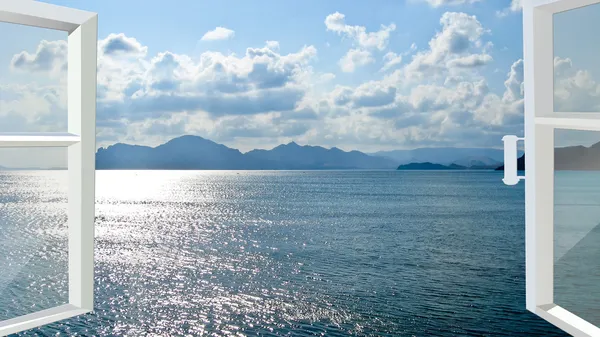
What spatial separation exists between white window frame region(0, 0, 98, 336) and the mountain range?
45.0 meters

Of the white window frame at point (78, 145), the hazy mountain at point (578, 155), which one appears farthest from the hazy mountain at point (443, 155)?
the white window frame at point (78, 145)

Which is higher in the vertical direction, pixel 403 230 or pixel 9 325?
pixel 9 325

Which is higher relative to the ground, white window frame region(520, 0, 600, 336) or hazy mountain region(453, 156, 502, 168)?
hazy mountain region(453, 156, 502, 168)

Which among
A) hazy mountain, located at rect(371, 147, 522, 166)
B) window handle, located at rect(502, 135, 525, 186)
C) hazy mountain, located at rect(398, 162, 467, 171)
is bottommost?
window handle, located at rect(502, 135, 525, 186)

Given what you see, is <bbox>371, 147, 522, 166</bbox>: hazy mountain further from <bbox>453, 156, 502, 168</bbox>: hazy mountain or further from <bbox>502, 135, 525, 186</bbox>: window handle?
<bbox>502, 135, 525, 186</bbox>: window handle

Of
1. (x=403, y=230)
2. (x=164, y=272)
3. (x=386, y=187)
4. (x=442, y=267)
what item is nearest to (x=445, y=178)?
(x=386, y=187)

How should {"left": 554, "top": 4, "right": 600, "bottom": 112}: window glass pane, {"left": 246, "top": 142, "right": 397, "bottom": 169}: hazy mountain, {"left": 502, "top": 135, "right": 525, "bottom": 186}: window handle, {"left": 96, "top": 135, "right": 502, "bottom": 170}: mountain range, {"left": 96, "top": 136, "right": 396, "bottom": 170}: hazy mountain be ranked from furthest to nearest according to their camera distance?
{"left": 246, "top": 142, "right": 397, "bottom": 169}: hazy mountain < {"left": 96, "top": 136, "right": 396, "bottom": 170}: hazy mountain < {"left": 96, "top": 135, "right": 502, "bottom": 170}: mountain range < {"left": 554, "top": 4, "right": 600, "bottom": 112}: window glass pane < {"left": 502, "top": 135, "right": 525, "bottom": 186}: window handle

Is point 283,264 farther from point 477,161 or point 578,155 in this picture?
point 477,161

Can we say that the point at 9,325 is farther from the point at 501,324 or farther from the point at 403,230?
the point at 403,230

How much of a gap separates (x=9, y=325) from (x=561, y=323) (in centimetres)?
163

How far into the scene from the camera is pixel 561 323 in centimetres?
167

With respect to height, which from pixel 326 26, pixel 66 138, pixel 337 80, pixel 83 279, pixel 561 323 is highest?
pixel 326 26

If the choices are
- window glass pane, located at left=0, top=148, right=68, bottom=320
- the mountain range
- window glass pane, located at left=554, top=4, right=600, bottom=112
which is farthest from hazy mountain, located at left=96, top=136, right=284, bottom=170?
window glass pane, located at left=554, top=4, right=600, bottom=112

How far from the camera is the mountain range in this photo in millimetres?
46506
